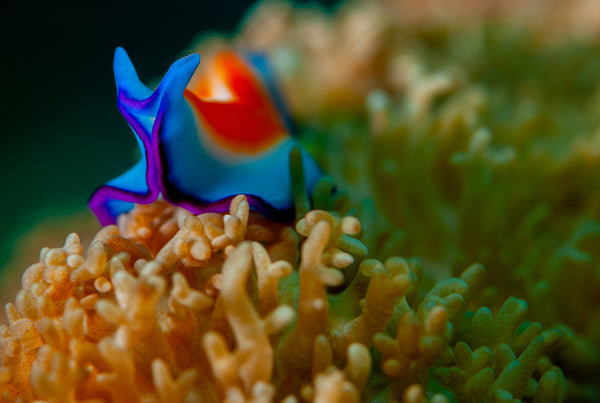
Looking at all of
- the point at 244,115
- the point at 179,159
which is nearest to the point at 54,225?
the point at 244,115

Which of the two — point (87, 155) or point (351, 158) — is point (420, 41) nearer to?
point (351, 158)

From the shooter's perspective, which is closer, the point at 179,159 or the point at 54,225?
the point at 179,159

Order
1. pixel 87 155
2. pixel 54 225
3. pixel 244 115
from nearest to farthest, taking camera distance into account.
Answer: pixel 244 115 → pixel 87 155 → pixel 54 225

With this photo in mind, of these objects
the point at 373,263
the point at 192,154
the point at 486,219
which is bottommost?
the point at 486,219

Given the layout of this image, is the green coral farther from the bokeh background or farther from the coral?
the bokeh background

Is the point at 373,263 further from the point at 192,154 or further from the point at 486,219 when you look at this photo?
the point at 486,219

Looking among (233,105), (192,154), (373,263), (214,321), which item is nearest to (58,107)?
(233,105)

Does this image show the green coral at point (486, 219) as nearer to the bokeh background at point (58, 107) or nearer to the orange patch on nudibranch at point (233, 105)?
the orange patch on nudibranch at point (233, 105)
